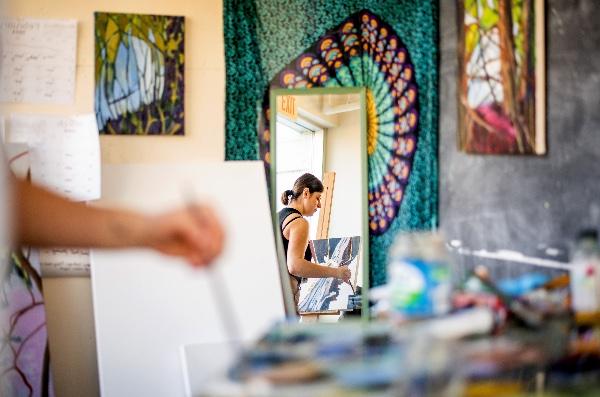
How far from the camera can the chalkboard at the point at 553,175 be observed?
2545 mm

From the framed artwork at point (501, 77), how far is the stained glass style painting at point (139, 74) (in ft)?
3.84

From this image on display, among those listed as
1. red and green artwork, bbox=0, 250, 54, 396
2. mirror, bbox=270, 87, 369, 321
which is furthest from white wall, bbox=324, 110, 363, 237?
red and green artwork, bbox=0, 250, 54, 396

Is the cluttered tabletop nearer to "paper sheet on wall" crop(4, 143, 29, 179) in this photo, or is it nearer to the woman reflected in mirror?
the woman reflected in mirror

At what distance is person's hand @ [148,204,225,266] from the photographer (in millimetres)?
1663

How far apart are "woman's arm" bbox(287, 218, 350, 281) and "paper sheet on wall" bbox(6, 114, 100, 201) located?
81 centimetres

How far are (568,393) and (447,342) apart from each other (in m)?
0.34

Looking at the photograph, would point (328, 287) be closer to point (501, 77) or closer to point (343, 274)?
point (343, 274)

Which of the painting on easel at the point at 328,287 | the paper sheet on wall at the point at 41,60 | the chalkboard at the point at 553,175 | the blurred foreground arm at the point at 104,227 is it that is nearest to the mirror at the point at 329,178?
the painting on easel at the point at 328,287

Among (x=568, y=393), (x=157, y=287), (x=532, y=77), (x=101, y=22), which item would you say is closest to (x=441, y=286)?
(x=568, y=393)

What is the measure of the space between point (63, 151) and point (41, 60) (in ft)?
1.33

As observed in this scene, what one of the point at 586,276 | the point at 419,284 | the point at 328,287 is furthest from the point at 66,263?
the point at 586,276

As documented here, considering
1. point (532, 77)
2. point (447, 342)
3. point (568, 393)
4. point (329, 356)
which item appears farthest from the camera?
point (532, 77)

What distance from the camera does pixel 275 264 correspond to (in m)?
3.07

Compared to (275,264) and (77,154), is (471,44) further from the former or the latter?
(77,154)
